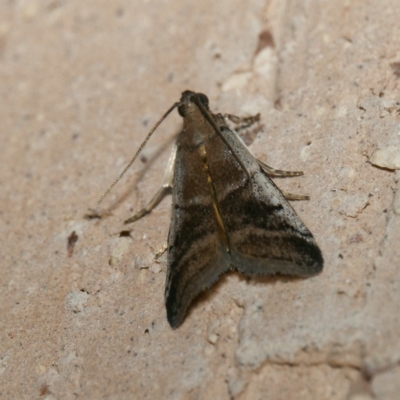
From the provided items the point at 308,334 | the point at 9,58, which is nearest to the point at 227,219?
the point at 308,334

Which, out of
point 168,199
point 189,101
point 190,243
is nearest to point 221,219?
point 190,243

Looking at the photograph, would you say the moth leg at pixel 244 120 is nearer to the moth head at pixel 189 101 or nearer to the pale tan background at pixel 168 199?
the pale tan background at pixel 168 199

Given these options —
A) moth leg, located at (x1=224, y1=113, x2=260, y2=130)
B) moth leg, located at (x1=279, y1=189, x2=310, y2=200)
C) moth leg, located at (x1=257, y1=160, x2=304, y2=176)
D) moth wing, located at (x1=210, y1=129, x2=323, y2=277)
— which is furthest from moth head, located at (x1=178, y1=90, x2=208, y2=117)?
moth leg, located at (x1=279, y1=189, x2=310, y2=200)

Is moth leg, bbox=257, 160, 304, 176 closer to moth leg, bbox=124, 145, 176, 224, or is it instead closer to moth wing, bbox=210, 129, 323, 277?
moth wing, bbox=210, 129, 323, 277

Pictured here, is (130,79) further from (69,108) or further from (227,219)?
(227,219)

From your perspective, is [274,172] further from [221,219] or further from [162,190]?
[162,190]

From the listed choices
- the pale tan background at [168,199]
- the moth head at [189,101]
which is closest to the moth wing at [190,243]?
the pale tan background at [168,199]
